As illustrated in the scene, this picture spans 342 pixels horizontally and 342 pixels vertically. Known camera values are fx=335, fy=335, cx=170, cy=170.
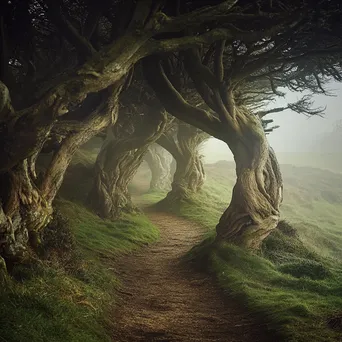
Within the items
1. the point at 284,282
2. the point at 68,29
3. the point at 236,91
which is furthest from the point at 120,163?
the point at 284,282

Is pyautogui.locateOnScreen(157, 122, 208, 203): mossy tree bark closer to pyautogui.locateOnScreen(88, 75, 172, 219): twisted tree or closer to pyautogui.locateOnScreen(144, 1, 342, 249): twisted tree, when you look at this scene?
pyautogui.locateOnScreen(88, 75, 172, 219): twisted tree

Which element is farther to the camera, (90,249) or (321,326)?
(90,249)

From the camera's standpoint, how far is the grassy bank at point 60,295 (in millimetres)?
4809

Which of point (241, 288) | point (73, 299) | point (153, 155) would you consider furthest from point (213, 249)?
point (153, 155)

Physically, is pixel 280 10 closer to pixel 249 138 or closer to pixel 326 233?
pixel 249 138

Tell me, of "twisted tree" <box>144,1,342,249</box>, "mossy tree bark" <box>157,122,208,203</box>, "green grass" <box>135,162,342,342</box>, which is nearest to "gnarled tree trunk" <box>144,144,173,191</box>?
"mossy tree bark" <box>157,122,208,203</box>

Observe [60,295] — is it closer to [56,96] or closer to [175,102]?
[56,96]

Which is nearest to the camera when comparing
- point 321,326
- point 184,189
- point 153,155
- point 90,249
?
point 321,326

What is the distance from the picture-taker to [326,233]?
28.8m

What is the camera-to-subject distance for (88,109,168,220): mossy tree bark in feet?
56.6

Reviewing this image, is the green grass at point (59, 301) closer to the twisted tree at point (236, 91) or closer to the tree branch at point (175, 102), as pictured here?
the twisted tree at point (236, 91)

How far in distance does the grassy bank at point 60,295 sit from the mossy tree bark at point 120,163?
567 centimetres

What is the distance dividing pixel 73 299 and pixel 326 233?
27209 mm

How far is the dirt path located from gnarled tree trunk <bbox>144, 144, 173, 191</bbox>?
20.9 meters
